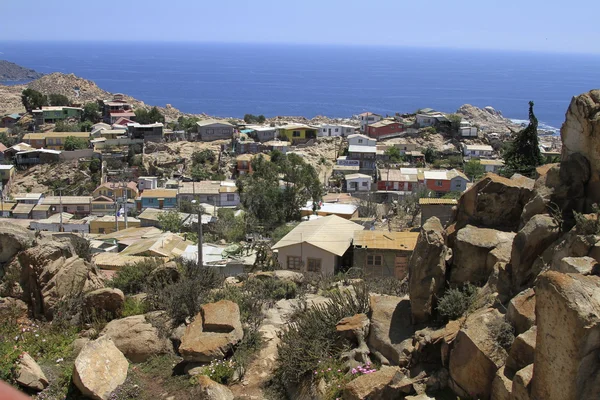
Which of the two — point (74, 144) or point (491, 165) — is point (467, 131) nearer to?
point (491, 165)

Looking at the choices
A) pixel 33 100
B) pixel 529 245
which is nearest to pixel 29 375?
pixel 529 245

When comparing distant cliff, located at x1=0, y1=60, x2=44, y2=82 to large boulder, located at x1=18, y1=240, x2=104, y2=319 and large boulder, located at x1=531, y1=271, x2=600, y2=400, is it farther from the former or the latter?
large boulder, located at x1=531, y1=271, x2=600, y2=400

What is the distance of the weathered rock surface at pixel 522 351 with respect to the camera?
6887mm

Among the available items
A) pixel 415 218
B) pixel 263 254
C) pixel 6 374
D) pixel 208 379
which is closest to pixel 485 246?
pixel 208 379

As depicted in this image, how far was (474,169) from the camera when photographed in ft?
181

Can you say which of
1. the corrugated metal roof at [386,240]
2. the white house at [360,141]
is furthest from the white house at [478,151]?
the corrugated metal roof at [386,240]

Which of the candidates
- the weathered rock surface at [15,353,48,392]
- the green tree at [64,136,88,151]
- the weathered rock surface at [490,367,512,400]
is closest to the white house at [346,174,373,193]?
the green tree at [64,136,88,151]

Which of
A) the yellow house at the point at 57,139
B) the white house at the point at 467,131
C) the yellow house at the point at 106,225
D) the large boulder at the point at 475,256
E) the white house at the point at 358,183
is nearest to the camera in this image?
the large boulder at the point at 475,256

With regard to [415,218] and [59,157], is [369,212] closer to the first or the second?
[415,218]

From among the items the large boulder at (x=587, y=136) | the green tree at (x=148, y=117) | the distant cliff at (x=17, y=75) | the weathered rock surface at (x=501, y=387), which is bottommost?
the distant cliff at (x=17, y=75)

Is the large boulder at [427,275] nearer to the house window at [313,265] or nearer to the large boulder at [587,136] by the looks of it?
the large boulder at [587,136]

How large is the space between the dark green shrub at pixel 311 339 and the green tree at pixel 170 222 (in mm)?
24004

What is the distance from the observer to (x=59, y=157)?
58094 millimetres

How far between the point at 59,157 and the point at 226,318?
171ft
